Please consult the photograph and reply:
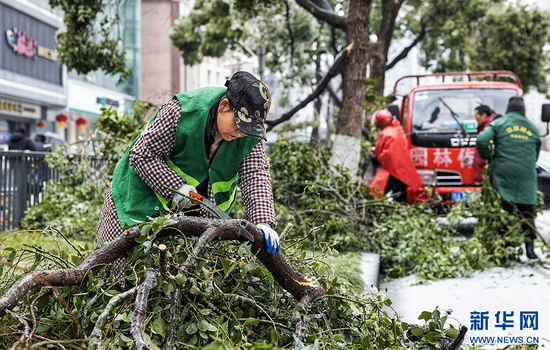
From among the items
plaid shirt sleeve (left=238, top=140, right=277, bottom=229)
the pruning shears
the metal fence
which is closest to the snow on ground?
plaid shirt sleeve (left=238, top=140, right=277, bottom=229)

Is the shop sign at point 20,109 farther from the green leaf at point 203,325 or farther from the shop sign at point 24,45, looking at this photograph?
the green leaf at point 203,325

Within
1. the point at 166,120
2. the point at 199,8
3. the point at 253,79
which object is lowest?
the point at 166,120

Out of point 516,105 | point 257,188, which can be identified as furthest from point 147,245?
point 516,105

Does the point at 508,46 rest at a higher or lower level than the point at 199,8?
lower

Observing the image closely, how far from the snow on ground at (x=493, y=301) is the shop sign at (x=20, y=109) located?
21243 millimetres

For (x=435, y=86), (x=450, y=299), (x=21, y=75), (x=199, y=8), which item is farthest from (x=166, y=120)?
(x=21, y=75)

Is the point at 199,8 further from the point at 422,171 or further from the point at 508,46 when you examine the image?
the point at 422,171

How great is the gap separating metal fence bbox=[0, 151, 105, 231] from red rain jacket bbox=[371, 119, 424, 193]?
428cm

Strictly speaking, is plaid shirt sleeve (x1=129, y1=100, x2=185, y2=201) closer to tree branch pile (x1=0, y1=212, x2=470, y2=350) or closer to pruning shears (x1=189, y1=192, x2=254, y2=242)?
pruning shears (x1=189, y1=192, x2=254, y2=242)

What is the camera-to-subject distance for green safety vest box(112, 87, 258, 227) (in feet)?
8.86

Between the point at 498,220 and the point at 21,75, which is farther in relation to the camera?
the point at 21,75

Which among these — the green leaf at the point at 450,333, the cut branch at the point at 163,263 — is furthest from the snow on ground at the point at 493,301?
the cut branch at the point at 163,263

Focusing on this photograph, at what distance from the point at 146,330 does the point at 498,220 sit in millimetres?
5357

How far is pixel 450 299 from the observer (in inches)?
181
